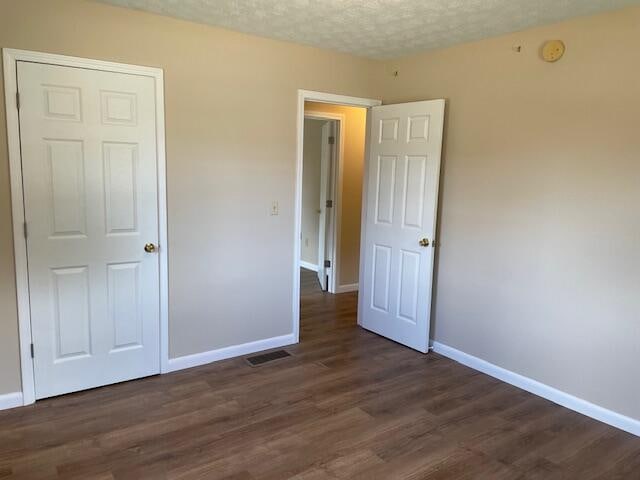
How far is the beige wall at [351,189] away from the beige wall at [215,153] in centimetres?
144

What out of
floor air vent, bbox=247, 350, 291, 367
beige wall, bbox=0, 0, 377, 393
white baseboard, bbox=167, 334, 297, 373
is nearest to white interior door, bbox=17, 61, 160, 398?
beige wall, bbox=0, 0, 377, 393

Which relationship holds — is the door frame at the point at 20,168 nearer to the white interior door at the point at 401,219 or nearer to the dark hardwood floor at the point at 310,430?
the dark hardwood floor at the point at 310,430

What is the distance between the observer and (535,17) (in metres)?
2.85

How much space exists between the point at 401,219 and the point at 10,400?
3054 mm

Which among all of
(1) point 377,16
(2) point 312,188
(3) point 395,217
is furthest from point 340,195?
(1) point 377,16

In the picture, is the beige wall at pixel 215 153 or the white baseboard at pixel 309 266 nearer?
the beige wall at pixel 215 153

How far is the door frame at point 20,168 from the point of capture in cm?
260

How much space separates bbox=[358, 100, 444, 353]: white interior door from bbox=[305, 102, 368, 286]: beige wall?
1249 mm

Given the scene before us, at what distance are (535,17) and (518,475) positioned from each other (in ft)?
8.70

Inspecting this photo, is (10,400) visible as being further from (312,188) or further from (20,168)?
(312,188)

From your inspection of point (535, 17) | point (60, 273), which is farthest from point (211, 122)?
point (535, 17)

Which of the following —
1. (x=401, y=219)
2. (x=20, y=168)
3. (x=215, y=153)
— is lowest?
(x=401, y=219)

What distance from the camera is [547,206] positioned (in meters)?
3.04

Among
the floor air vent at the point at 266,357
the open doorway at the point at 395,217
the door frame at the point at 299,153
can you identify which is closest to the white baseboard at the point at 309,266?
the open doorway at the point at 395,217
